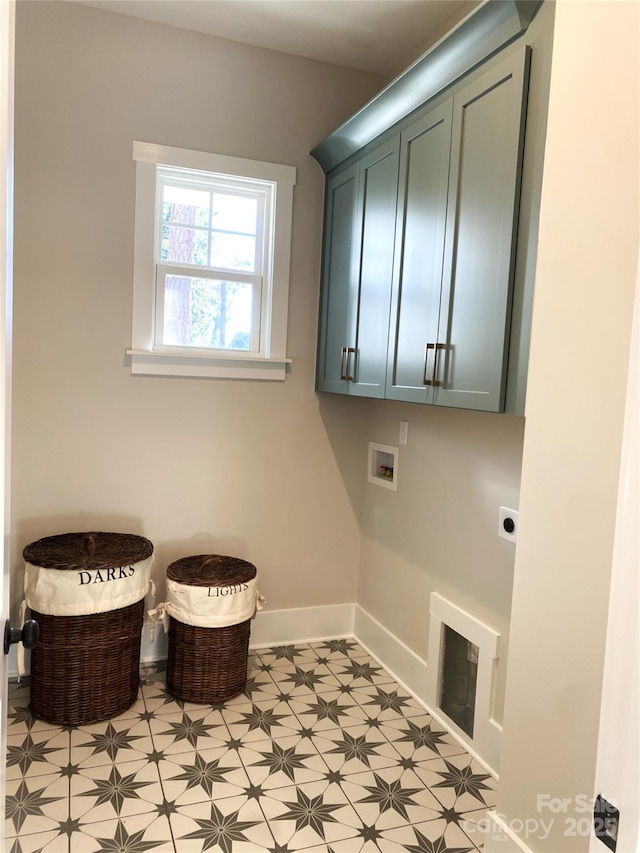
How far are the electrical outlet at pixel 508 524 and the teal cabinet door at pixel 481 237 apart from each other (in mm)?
485

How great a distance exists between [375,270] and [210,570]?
1.51m

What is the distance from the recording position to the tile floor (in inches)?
72.8

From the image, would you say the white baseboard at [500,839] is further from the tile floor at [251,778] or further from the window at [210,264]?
the window at [210,264]

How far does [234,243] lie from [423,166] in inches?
45.2

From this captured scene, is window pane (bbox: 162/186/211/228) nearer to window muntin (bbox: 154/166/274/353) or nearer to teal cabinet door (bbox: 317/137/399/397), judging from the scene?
window muntin (bbox: 154/166/274/353)

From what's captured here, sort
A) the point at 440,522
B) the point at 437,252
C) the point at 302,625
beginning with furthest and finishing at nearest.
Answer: the point at 302,625
the point at 440,522
the point at 437,252

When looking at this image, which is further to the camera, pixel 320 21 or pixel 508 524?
pixel 320 21

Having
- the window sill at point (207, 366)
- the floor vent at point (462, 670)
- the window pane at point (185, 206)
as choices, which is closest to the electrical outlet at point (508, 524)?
the floor vent at point (462, 670)

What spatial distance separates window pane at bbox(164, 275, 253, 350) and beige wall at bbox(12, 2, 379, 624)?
0.21m

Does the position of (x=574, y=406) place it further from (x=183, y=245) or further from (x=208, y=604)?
(x=183, y=245)

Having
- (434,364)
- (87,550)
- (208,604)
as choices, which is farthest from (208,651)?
(434,364)

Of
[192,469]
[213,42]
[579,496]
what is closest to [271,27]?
[213,42]

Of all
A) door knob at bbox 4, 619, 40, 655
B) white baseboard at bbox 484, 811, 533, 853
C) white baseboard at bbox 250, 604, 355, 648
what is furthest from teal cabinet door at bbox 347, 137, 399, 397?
door knob at bbox 4, 619, 40, 655

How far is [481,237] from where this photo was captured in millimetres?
1874
